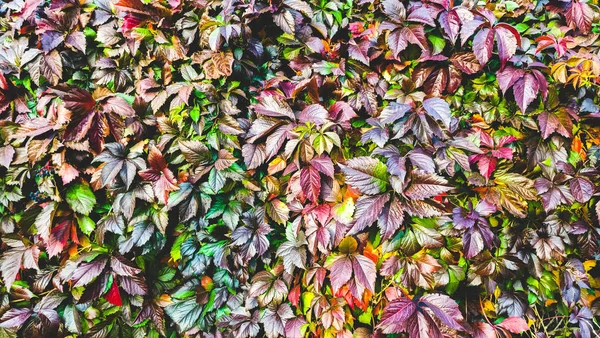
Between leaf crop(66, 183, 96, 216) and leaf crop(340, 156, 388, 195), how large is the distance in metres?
1.06

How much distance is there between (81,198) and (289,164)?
0.88 m

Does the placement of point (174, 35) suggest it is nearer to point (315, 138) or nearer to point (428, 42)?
point (315, 138)

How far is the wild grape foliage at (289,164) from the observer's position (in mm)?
1510

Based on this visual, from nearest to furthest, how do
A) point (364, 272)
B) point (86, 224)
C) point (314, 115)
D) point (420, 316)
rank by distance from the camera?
point (420, 316) < point (364, 272) < point (314, 115) < point (86, 224)

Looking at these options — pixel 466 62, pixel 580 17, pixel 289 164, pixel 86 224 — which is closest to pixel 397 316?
pixel 289 164

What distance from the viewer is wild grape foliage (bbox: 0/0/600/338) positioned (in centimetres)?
151

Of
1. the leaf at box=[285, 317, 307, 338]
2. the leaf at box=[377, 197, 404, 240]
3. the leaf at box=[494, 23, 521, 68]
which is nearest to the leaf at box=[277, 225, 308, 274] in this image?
the leaf at box=[285, 317, 307, 338]

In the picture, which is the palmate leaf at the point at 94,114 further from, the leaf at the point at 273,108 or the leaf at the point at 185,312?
the leaf at the point at 185,312

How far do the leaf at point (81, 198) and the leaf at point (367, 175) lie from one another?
106 centimetres

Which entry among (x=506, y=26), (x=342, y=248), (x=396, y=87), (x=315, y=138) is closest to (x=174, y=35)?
(x=315, y=138)

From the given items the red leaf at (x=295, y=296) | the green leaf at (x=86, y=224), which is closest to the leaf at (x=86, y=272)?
the green leaf at (x=86, y=224)

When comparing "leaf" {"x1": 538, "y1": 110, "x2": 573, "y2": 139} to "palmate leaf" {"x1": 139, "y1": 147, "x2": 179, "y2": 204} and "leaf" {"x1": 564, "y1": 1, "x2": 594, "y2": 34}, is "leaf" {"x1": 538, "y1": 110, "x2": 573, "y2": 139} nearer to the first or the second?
"leaf" {"x1": 564, "y1": 1, "x2": 594, "y2": 34}

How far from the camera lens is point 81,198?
165 centimetres

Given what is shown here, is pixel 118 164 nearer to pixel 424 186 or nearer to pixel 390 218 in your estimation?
pixel 390 218
